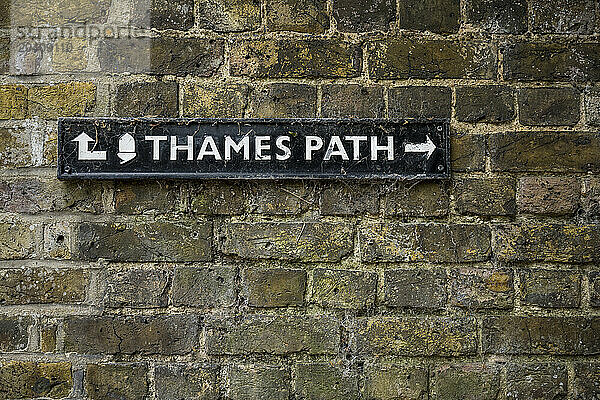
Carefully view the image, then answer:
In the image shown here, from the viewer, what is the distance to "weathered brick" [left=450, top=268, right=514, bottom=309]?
1.61m

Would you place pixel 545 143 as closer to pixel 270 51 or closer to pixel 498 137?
pixel 498 137

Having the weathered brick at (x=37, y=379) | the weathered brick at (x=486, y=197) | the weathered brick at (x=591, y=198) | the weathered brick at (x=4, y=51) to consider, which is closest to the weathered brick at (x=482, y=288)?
the weathered brick at (x=486, y=197)

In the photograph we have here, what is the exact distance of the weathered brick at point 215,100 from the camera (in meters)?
1.61

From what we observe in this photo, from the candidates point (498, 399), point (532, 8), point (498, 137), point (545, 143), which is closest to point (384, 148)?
point (498, 137)

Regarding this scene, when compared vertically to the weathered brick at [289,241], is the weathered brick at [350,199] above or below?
above

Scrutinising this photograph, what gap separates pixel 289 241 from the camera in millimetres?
1603

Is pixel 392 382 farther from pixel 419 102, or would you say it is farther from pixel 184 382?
pixel 419 102

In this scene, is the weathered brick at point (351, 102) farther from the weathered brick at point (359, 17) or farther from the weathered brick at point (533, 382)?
the weathered brick at point (533, 382)

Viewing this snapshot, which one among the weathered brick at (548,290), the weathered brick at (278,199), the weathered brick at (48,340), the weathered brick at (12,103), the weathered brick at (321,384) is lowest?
the weathered brick at (321,384)

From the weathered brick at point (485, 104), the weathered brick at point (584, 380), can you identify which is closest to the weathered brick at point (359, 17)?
the weathered brick at point (485, 104)

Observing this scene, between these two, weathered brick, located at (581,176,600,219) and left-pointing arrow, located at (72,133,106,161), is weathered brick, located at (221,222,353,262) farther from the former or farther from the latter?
weathered brick, located at (581,176,600,219)

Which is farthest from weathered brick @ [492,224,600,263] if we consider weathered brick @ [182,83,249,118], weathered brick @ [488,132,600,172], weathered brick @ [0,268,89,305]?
weathered brick @ [0,268,89,305]

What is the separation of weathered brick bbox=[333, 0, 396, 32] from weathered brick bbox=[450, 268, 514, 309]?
675mm

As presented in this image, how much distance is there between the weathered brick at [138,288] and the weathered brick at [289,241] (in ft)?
0.62
